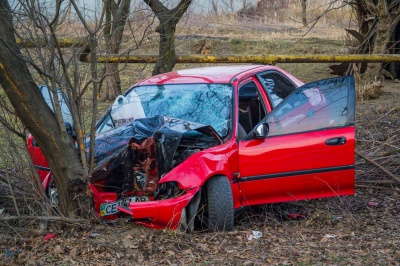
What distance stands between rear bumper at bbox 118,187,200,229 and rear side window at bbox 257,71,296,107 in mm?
2151

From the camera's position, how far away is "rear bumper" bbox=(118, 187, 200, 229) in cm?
564

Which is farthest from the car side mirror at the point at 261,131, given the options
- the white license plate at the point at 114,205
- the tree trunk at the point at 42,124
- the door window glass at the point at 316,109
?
the tree trunk at the point at 42,124

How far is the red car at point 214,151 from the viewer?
5.93 meters

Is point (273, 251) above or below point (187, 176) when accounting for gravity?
below

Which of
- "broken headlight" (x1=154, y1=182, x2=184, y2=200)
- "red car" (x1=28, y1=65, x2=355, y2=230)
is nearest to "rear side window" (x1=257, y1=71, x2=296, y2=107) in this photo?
"red car" (x1=28, y1=65, x2=355, y2=230)

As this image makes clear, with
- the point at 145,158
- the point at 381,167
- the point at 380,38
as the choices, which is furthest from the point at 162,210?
the point at 380,38

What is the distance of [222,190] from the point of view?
5.94 metres

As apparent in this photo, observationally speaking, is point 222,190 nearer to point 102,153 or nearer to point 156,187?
point 156,187

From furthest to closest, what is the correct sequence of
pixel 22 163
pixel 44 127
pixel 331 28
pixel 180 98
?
pixel 331 28, pixel 180 98, pixel 22 163, pixel 44 127

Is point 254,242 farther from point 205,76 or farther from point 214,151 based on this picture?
point 205,76

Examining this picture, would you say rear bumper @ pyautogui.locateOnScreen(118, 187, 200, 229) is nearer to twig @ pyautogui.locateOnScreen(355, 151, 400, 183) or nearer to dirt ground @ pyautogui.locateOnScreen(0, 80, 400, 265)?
dirt ground @ pyautogui.locateOnScreen(0, 80, 400, 265)

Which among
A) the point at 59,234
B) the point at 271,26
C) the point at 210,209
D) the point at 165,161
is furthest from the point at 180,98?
the point at 271,26

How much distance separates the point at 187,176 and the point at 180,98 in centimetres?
153

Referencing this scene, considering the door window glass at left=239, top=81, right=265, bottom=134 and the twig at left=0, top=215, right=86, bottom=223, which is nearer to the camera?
the twig at left=0, top=215, right=86, bottom=223
